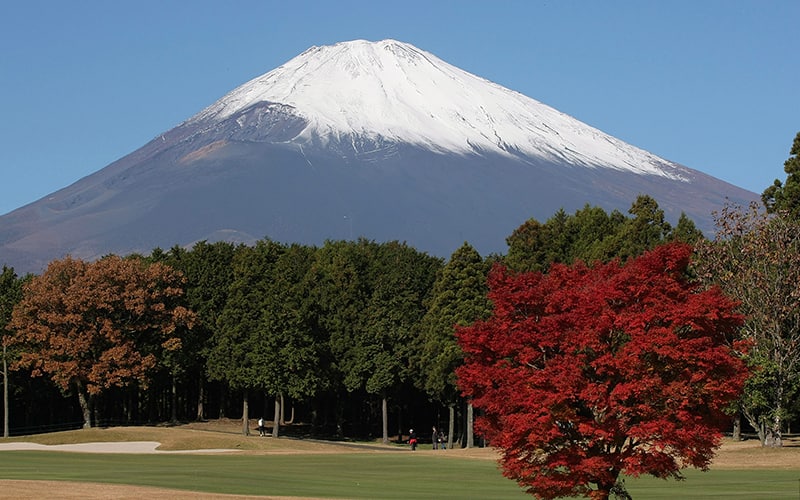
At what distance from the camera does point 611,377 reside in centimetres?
3155

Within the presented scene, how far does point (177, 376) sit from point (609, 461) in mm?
72210

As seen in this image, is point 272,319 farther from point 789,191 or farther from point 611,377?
point 611,377

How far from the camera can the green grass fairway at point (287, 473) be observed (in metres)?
43.8

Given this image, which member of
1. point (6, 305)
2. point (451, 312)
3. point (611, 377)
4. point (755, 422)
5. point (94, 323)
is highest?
point (6, 305)

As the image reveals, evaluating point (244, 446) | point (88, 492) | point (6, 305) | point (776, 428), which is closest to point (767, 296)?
point (776, 428)

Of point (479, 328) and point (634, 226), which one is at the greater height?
point (634, 226)

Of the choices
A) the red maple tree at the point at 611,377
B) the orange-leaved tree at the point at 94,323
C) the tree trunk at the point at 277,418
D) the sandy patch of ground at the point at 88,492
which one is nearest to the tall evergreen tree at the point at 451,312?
the tree trunk at the point at 277,418

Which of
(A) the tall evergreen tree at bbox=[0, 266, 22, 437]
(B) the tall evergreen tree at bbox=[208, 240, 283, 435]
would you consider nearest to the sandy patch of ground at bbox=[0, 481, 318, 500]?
(B) the tall evergreen tree at bbox=[208, 240, 283, 435]

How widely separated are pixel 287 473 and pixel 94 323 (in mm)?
43336

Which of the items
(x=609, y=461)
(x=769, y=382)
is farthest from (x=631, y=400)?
(x=769, y=382)

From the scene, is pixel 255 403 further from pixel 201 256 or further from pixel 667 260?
pixel 667 260

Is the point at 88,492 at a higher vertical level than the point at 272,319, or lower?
lower

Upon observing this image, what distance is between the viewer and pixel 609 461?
1235 inches

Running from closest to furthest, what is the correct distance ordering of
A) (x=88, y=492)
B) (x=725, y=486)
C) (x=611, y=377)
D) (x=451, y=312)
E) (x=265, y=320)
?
1. (x=611, y=377)
2. (x=88, y=492)
3. (x=725, y=486)
4. (x=451, y=312)
5. (x=265, y=320)
